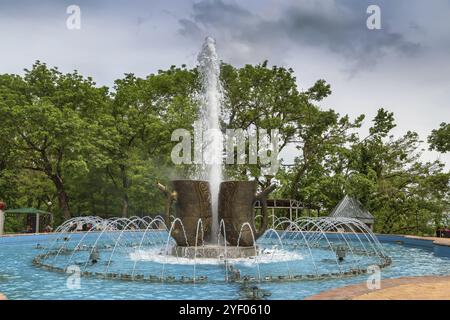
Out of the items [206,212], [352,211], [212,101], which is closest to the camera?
[206,212]

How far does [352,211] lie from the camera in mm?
28641

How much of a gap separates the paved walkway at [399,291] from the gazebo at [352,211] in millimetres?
19505

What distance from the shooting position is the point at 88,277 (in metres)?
11.2

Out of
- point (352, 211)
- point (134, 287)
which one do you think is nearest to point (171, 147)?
point (352, 211)

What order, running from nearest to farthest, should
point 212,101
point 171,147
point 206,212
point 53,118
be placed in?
point 206,212, point 212,101, point 53,118, point 171,147

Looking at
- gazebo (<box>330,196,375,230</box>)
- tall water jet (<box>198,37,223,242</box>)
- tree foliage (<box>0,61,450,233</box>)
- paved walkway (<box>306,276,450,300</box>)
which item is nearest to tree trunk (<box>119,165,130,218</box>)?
tree foliage (<box>0,61,450,233</box>)

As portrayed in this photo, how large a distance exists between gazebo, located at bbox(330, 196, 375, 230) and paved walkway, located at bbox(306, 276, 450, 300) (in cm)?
1950

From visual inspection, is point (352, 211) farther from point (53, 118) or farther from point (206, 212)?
point (53, 118)

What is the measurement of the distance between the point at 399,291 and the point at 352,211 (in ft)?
70.2

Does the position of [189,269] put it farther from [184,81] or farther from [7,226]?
[7,226]

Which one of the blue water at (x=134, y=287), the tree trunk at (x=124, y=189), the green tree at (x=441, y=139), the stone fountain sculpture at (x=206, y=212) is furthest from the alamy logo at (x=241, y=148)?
the blue water at (x=134, y=287)

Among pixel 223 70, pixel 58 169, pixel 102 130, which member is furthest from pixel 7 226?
pixel 223 70

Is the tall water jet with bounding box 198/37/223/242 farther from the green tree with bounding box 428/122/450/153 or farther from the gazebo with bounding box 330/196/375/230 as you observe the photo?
the green tree with bounding box 428/122/450/153
